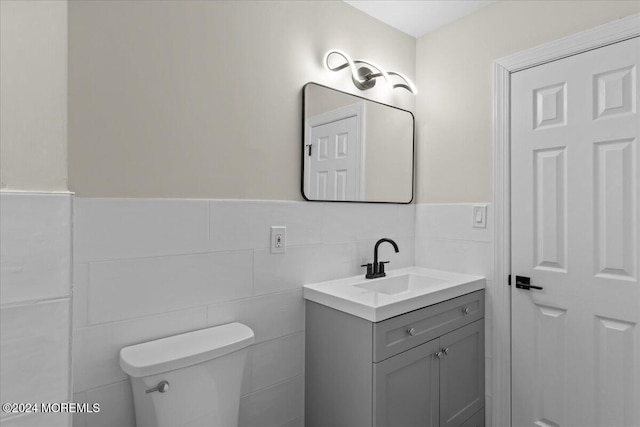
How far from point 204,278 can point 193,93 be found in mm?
740

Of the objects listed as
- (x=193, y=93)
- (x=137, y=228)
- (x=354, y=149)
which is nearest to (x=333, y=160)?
(x=354, y=149)

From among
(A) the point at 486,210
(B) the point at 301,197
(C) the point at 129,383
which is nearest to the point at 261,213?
(B) the point at 301,197

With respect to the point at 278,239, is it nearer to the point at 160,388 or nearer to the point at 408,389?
the point at 160,388

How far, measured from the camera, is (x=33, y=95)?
2.48 feet

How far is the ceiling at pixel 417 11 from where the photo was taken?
198 cm

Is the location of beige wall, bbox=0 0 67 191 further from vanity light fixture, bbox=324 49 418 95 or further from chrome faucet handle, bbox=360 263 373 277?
chrome faucet handle, bbox=360 263 373 277

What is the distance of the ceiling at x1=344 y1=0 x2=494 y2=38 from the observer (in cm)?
198

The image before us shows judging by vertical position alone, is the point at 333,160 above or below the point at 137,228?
above

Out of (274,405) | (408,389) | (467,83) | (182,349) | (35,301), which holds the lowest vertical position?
(274,405)

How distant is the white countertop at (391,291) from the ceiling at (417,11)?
4.96ft

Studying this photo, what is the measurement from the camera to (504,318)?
6.25 feet

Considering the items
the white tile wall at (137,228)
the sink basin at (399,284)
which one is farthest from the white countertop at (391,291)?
the white tile wall at (137,228)

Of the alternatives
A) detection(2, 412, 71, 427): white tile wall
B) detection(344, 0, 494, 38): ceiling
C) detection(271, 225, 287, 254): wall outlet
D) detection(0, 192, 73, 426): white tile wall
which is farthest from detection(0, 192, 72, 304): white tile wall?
detection(344, 0, 494, 38): ceiling

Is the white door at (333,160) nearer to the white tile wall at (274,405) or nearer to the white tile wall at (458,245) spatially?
the white tile wall at (458,245)
